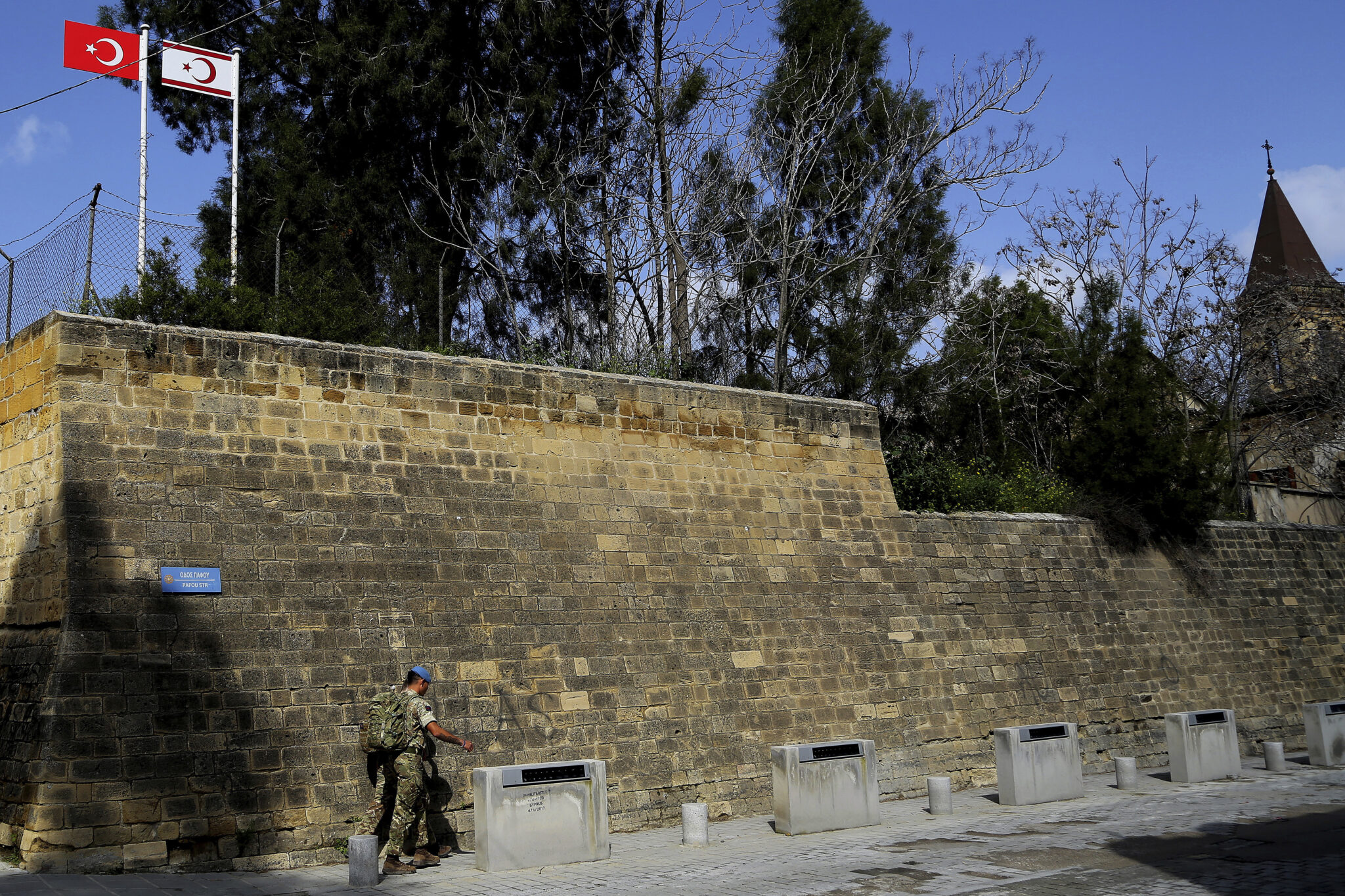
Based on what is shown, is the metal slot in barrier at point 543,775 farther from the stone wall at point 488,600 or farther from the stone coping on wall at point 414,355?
the stone coping on wall at point 414,355

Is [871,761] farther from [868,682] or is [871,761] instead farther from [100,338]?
[100,338]

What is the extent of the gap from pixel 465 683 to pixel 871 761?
3.65m

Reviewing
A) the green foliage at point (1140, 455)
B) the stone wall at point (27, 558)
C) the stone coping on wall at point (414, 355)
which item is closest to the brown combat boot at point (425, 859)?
the stone wall at point (27, 558)

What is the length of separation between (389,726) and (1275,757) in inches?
420

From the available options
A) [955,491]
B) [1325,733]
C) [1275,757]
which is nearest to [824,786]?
[1275,757]

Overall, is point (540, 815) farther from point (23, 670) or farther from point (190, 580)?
point (23, 670)

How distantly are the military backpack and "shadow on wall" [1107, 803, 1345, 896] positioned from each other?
5.39m

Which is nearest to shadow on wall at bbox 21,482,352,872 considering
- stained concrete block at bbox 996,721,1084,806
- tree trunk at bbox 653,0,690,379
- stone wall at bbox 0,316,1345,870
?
stone wall at bbox 0,316,1345,870

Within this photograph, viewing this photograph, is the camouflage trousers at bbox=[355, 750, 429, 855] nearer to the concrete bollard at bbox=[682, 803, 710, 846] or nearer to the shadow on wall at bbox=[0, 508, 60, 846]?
the concrete bollard at bbox=[682, 803, 710, 846]

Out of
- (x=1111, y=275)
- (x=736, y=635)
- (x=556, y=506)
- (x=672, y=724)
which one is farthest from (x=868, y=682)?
(x=1111, y=275)

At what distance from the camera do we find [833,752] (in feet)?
31.0

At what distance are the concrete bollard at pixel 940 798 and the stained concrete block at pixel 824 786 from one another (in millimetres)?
815

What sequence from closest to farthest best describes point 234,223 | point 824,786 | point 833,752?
point 824,786
point 833,752
point 234,223

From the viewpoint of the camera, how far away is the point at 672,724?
9.98 metres
